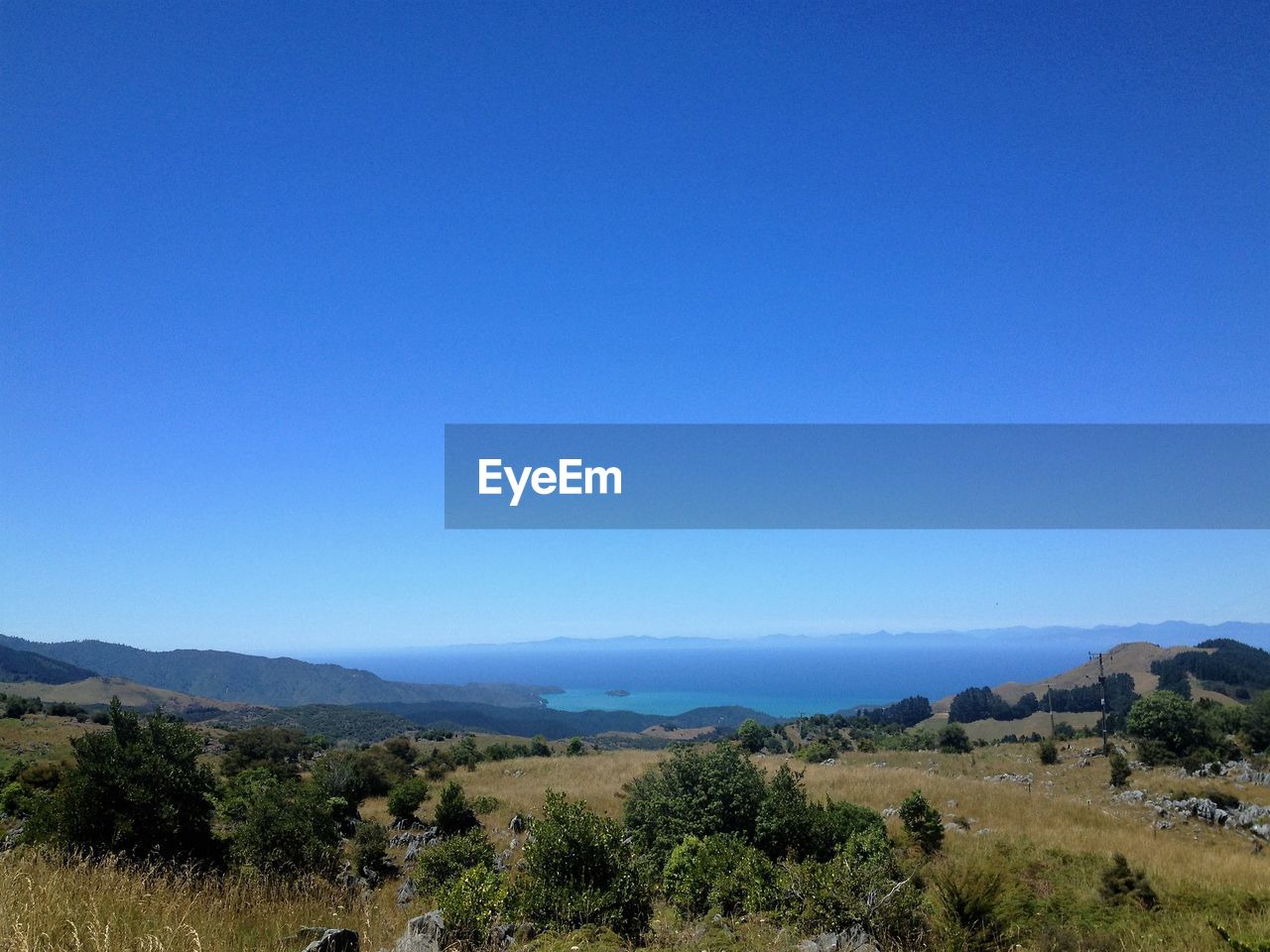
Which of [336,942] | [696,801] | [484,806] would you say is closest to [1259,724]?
[696,801]

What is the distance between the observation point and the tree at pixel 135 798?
11508 millimetres

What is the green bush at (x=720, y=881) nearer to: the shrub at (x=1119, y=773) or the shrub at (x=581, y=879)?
the shrub at (x=581, y=879)

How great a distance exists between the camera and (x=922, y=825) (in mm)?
16766

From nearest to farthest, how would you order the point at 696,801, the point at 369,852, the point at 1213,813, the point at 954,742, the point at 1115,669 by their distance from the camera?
1. the point at 696,801
2. the point at 369,852
3. the point at 1213,813
4. the point at 954,742
5. the point at 1115,669

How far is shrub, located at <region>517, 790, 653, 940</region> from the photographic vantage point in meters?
7.79

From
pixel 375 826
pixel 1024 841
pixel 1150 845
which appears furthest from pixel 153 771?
pixel 1150 845

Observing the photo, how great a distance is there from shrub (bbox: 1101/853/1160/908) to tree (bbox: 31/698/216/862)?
15.6 metres

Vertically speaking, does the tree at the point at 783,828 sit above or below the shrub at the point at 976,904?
below

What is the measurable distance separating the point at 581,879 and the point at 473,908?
1.76m

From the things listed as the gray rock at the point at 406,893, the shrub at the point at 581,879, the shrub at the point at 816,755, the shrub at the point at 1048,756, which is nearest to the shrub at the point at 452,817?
the gray rock at the point at 406,893

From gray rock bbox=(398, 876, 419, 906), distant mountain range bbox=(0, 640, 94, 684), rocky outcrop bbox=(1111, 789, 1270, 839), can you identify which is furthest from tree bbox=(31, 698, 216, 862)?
distant mountain range bbox=(0, 640, 94, 684)

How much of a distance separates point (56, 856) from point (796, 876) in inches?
336

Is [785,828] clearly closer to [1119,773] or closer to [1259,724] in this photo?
[1119,773]

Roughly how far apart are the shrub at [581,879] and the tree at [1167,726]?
34.8m
